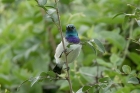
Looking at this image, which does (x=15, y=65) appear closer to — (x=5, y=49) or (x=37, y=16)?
(x=5, y=49)

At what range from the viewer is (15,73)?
237 centimetres

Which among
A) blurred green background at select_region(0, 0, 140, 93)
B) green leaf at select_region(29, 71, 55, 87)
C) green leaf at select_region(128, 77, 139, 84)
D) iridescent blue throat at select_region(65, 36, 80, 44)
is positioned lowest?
blurred green background at select_region(0, 0, 140, 93)

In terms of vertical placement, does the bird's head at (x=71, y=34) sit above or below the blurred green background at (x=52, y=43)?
above

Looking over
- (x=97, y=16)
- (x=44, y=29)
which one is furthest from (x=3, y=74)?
(x=97, y=16)

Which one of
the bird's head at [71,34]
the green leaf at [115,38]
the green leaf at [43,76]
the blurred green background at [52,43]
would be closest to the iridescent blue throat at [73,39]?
the bird's head at [71,34]

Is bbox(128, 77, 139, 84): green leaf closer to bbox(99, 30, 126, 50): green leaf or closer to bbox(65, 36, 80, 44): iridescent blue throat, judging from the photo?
bbox(65, 36, 80, 44): iridescent blue throat

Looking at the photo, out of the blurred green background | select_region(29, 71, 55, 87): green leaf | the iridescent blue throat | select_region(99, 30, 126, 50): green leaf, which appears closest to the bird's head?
the iridescent blue throat

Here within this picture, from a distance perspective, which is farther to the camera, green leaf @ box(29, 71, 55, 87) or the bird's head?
the bird's head

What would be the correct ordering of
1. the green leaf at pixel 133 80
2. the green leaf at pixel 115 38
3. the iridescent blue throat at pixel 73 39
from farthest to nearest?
the green leaf at pixel 115 38, the iridescent blue throat at pixel 73 39, the green leaf at pixel 133 80

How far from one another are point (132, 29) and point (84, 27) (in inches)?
13.3

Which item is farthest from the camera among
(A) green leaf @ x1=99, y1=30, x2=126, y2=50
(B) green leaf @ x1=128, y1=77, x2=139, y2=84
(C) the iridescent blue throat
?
(A) green leaf @ x1=99, y1=30, x2=126, y2=50

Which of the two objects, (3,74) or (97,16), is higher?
(97,16)

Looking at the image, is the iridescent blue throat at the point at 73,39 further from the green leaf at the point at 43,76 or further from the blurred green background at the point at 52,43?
Answer: the blurred green background at the point at 52,43

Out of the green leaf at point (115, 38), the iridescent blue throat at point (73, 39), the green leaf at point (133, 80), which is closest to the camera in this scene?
the green leaf at point (133, 80)
